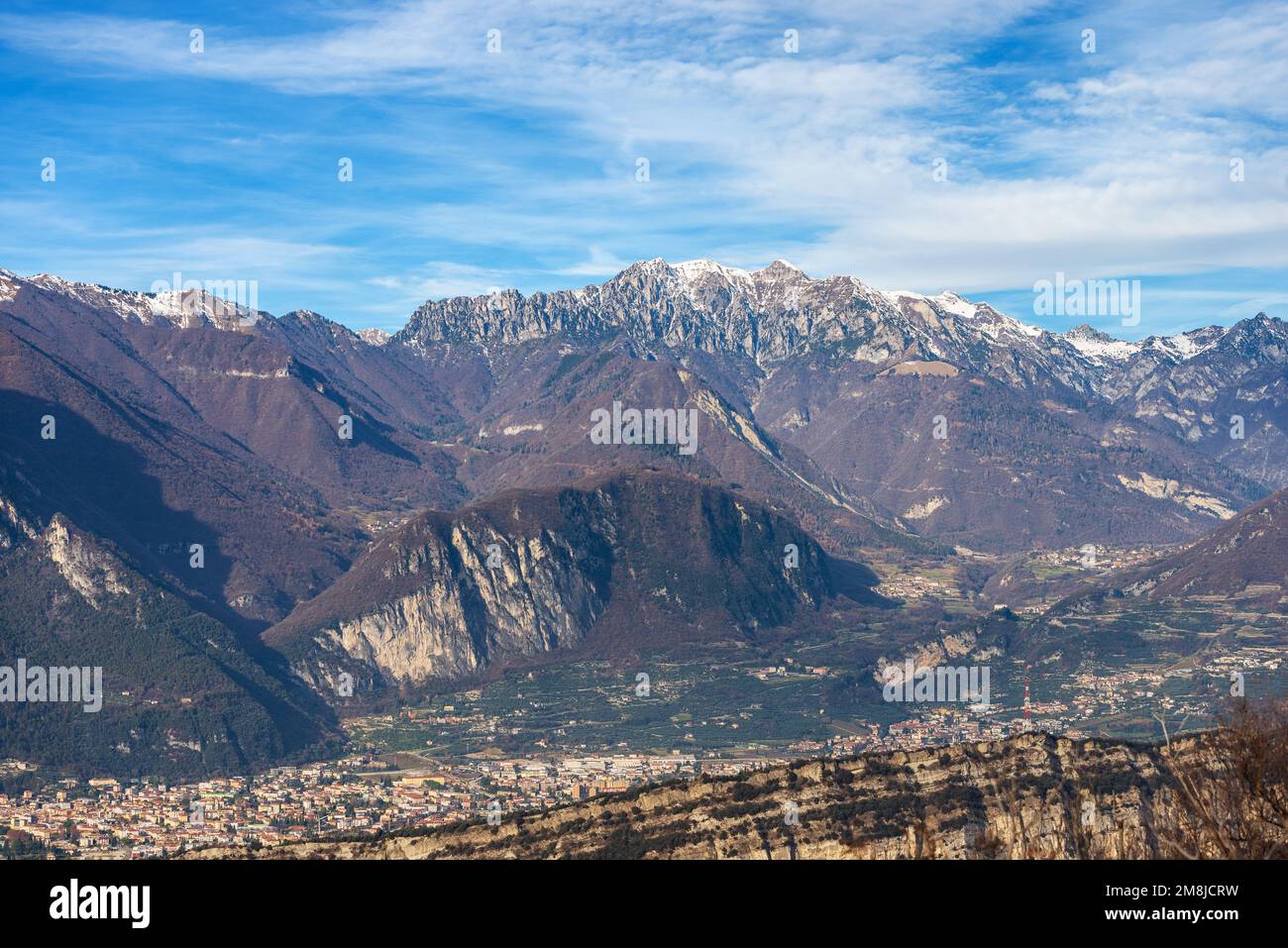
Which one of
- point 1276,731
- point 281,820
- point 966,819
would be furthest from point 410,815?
point 1276,731

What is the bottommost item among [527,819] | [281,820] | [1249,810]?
[281,820]
